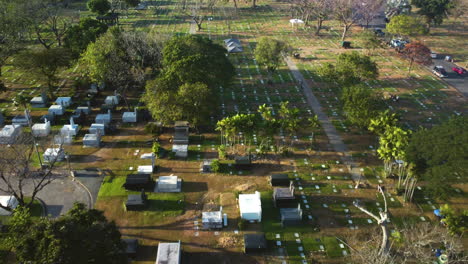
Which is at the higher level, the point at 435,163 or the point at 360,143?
the point at 435,163

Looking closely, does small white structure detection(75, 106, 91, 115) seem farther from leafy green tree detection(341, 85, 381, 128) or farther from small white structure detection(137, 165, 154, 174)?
leafy green tree detection(341, 85, 381, 128)

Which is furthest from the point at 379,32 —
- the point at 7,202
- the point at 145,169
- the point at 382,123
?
the point at 7,202

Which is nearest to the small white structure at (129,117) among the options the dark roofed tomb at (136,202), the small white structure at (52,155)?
the small white structure at (52,155)

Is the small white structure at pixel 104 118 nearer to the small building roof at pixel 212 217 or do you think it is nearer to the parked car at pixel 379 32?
the small building roof at pixel 212 217

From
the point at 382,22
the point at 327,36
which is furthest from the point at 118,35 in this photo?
the point at 382,22

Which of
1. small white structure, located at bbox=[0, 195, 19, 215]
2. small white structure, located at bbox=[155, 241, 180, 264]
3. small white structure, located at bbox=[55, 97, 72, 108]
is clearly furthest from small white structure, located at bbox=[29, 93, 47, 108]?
small white structure, located at bbox=[155, 241, 180, 264]

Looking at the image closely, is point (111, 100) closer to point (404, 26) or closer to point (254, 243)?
point (254, 243)

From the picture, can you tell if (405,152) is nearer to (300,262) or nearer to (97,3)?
(300,262)
